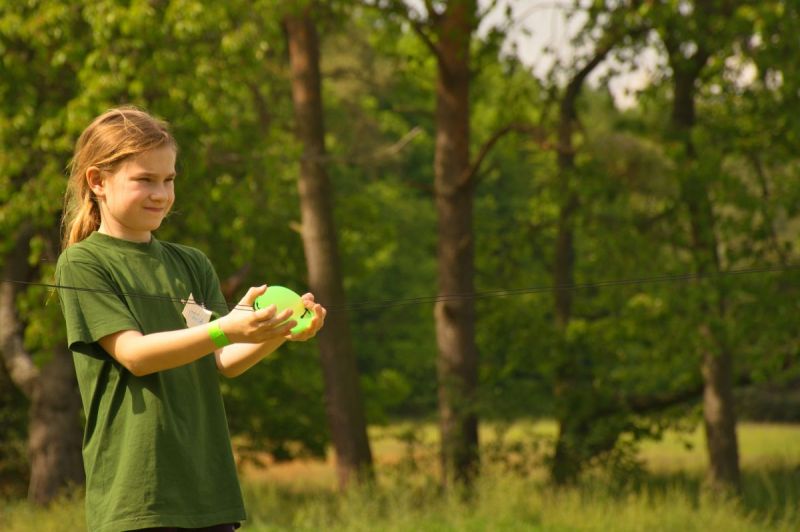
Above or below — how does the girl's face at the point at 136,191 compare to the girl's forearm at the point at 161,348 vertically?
above

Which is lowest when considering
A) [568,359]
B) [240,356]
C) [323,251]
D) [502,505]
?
[502,505]

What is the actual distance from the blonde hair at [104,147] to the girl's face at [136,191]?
2 centimetres

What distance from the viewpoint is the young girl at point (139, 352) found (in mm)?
2789

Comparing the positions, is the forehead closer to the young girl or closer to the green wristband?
the young girl

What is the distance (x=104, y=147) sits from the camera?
2.90 metres

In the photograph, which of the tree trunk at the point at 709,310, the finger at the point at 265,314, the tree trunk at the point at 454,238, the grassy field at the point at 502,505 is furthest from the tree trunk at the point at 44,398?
the finger at the point at 265,314

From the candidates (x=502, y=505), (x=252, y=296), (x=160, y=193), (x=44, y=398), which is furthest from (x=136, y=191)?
(x=44, y=398)

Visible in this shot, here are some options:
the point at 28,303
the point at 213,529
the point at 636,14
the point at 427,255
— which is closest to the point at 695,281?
the point at 636,14

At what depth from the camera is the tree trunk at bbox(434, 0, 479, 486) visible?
13.7 metres

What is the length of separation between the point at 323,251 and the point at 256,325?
37.6ft

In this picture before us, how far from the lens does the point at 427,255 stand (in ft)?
121

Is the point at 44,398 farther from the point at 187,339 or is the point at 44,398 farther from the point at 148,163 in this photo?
the point at 187,339

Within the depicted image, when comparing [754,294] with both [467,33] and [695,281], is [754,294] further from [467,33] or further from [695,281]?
[467,33]

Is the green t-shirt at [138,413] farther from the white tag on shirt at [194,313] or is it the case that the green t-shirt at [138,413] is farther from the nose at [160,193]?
the nose at [160,193]
